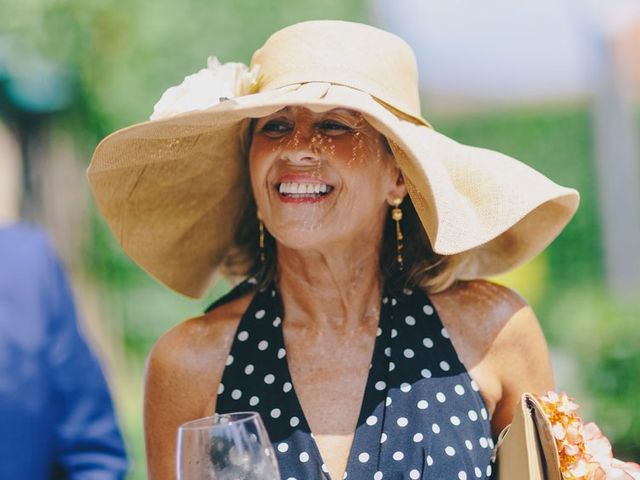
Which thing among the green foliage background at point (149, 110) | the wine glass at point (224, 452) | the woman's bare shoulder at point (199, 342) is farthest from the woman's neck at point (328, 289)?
the green foliage background at point (149, 110)

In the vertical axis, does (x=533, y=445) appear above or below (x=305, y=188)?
below

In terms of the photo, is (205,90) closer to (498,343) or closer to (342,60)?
(342,60)

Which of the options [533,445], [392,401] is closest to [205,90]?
[392,401]

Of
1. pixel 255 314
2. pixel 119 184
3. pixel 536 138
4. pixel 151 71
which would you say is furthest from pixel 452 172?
pixel 536 138

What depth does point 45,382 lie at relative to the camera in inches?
114

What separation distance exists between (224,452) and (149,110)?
19.7 ft

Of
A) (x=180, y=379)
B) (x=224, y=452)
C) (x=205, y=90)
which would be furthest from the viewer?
(x=180, y=379)

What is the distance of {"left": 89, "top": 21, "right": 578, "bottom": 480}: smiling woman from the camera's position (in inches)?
97.8

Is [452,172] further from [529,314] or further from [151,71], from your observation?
[151,71]

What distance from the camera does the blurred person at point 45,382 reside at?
2.81m

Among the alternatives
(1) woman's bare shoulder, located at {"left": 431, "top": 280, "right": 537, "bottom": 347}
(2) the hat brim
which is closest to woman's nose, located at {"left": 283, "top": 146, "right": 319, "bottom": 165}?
(2) the hat brim

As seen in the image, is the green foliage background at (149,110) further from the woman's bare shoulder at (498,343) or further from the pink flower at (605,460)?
the pink flower at (605,460)

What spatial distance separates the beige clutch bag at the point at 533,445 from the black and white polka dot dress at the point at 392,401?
199mm

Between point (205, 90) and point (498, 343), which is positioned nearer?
point (205, 90)
